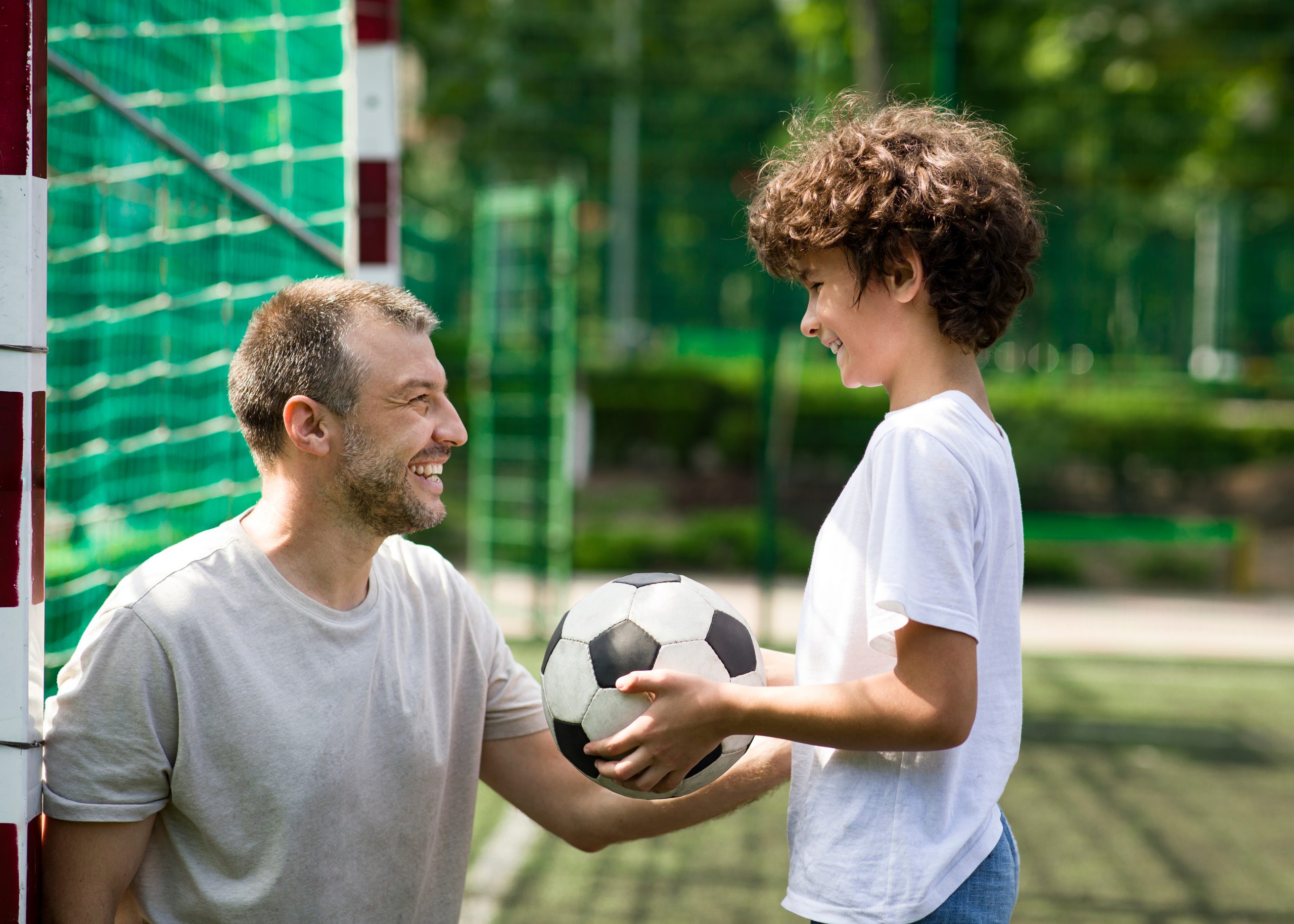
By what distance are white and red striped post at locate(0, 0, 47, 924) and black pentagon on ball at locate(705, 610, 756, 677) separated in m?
0.90

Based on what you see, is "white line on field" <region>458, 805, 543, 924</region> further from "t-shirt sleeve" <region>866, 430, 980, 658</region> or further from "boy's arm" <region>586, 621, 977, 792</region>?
"t-shirt sleeve" <region>866, 430, 980, 658</region>

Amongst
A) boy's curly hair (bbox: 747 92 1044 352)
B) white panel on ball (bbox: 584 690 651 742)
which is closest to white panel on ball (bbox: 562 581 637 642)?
white panel on ball (bbox: 584 690 651 742)

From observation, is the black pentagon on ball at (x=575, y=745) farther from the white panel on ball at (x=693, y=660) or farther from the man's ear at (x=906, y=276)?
the man's ear at (x=906, y=276)

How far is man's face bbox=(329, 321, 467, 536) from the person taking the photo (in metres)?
1.86

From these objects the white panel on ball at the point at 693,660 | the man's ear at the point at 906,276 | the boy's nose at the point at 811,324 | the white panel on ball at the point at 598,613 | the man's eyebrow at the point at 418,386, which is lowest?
the white panel on ball at the point at 693,660

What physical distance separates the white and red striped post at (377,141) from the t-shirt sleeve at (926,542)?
1796mm

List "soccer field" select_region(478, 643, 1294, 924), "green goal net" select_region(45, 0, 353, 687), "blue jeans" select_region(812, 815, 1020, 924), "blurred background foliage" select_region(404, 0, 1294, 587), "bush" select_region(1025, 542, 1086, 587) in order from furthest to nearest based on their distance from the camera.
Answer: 1. "bush" select_region(1025, 542, 1086, 587)
2. "blurred background foliage" select_region(404, 0, 1294, 587)
3. "soccer field" select_region(478, 643, 1294, 924)
4. "green goal net" select_region(45, 0, 353, 687)
5. "blue jeans" select_region(812, 815, 1020, 924)

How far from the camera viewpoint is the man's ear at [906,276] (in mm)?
1611

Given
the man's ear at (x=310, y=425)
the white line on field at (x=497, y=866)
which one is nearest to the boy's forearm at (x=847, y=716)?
the man's ear at (x=310, y=425)

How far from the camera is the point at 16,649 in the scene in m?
1.54

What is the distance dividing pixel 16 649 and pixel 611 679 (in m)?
0.76

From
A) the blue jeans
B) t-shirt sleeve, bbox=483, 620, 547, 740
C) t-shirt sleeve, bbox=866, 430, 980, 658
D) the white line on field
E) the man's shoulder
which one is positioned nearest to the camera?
t-shirt sleeve, bbox=866, 430, 980, 658

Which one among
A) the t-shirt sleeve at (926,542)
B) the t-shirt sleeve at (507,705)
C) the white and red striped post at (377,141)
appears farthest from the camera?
the white and red striped post at (377,141)

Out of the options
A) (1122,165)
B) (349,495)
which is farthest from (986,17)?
(349,495)
